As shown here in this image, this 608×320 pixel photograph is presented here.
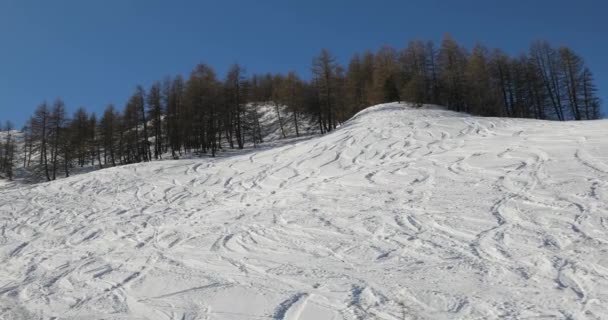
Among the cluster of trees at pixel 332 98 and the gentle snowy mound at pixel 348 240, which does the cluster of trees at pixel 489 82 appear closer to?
the cluster of trees at pixel 332 98

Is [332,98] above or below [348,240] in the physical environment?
above

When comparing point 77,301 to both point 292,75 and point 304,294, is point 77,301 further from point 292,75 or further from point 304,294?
point 292,75

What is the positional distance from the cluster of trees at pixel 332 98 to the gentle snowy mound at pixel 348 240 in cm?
2409

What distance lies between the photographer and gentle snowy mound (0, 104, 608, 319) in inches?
283

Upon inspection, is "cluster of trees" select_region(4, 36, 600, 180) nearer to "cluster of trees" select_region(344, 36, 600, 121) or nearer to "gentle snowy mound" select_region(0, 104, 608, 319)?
"cluster of trees" select_region(344, 36, 600, 121)

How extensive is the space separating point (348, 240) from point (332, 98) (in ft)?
120

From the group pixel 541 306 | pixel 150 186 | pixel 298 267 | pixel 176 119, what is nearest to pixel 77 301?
pixel 298 267

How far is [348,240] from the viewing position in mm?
10344

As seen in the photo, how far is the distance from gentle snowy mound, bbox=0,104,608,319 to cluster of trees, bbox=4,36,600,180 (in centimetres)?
2409

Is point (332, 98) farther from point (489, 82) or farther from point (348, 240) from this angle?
point (348, 240)

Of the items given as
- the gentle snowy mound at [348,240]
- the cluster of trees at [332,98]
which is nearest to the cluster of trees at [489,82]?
the cluster of trees at [332,98]

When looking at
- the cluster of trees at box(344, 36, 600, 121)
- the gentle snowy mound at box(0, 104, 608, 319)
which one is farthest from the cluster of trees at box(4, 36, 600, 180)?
the gentle snowy mound at box(0, 104, 608, 319)

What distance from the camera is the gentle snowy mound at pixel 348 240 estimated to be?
7176mm

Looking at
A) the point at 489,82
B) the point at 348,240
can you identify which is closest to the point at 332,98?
the point at 489,82
